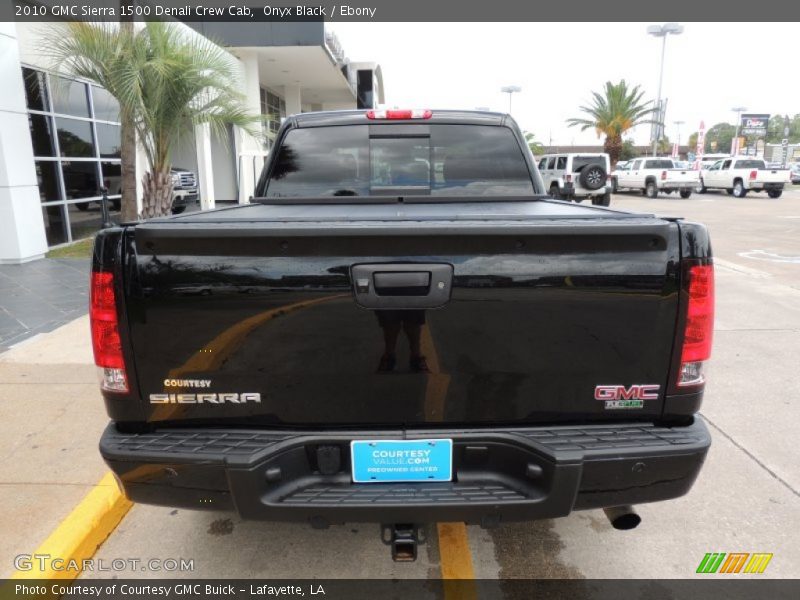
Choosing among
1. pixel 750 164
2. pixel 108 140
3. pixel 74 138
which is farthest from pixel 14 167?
pixel 750 164

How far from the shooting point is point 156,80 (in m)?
9.10

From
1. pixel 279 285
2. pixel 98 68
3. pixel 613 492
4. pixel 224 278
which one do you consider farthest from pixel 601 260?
pixel 98 68

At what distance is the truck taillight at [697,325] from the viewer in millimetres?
1966

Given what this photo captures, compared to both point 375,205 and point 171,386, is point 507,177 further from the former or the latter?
point 171,386

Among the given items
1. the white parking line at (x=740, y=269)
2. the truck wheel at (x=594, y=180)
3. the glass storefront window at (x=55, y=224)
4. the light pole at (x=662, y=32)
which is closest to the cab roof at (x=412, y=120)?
the white parking line at (x=740, y=269)

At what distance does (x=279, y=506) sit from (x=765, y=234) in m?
16.1

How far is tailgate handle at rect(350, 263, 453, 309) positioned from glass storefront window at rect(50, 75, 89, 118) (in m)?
10.00

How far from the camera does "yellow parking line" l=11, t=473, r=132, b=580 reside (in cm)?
253

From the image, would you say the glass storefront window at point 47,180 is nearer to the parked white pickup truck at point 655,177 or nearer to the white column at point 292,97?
the white column at point 292,97

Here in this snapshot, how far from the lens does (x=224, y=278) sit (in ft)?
6.39

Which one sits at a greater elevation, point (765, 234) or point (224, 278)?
point (224, 278)

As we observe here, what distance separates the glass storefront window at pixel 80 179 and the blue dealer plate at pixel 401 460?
36.3ft

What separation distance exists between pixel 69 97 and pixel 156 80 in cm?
300
